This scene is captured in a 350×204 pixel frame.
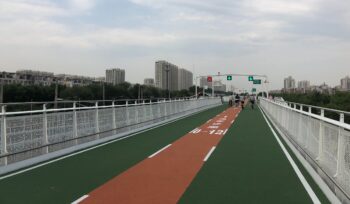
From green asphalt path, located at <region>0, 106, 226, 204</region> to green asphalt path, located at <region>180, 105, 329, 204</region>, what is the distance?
2.09m

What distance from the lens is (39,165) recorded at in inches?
424

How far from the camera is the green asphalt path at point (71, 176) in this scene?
24.5 feet

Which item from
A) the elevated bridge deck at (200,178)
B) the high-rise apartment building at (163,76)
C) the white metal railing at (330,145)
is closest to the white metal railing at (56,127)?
the elevated bridge deck at (200,178)

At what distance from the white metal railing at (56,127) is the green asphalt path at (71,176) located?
2.62 feet

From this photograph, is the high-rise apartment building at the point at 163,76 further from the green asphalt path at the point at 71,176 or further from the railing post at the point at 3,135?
the railing post at the point at 3,135

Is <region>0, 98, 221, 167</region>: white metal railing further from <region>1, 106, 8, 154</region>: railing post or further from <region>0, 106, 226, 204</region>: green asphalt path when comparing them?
<region>0, 106, 226, 204</region>: green asphalt path

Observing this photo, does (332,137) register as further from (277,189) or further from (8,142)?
(8,142)

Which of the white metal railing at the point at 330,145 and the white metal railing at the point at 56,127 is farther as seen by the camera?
the white metal railing at the point at 56,127

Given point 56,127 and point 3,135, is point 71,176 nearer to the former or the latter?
point 3,135

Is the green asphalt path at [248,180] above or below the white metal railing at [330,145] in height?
below

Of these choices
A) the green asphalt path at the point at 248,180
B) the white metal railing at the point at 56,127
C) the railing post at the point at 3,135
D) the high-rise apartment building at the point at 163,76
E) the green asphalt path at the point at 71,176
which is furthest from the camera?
the high-rise apartment building at the point at 163,76

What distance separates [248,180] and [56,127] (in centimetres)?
661

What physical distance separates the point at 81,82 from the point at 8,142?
192m

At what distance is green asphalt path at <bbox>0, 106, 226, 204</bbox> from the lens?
7453 millimetres
